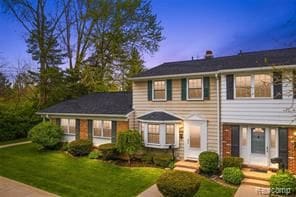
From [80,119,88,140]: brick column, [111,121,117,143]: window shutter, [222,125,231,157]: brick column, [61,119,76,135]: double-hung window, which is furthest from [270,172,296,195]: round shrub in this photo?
[61,119,76,135]: double-hung window

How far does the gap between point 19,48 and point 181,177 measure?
3279 cm

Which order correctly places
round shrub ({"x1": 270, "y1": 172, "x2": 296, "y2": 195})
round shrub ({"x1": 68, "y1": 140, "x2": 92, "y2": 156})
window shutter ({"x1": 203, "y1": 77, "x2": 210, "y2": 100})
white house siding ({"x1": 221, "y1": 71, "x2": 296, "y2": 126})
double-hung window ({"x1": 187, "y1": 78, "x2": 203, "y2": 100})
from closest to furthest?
round shrub ({"x1": 270, "y1": 172, "x2": 296, "y2": 195}) < white house siding ({"x1": 221, "y1": 71, "x2": 296, "y2": 126}) < window shutter ({"x1": 203, "y1": 77, "x2": 210, "y2": 100}) < double-hung window ({"x1": 187, "y1": 78, "x2": 203, "y2": 100}) < round shrub ({"x1": 68, "y1": 140, "x2": 92, "y2": 156})

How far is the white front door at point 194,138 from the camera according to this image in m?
15.8

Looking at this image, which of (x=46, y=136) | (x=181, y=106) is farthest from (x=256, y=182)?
(x=46, y=136)

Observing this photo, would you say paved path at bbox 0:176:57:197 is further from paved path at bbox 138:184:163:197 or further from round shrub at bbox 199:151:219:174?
round shrub at bbox 199:151:219:174

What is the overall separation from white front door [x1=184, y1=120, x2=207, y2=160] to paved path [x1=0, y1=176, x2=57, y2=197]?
26.4 ft

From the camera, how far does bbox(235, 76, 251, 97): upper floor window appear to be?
47.0ft

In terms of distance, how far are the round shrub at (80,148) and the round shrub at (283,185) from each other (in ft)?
38.9

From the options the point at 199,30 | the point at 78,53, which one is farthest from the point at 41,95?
the point at 199,30

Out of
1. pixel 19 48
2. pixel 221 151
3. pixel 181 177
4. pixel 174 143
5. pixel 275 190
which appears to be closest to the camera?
pixel 181 177

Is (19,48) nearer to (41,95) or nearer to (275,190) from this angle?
(41,95)

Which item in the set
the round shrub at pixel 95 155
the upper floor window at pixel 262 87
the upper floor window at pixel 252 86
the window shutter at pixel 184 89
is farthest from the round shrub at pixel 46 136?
the upper floor window at pixel 262 87

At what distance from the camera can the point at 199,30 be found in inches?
1029

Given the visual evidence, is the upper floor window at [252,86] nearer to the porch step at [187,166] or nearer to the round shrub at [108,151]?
the porch step at [187,166]
